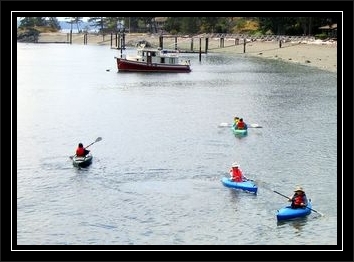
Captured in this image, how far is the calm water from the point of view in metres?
14.5

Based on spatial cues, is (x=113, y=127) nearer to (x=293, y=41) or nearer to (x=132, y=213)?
(x=132, y=213)

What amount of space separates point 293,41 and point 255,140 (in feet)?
141

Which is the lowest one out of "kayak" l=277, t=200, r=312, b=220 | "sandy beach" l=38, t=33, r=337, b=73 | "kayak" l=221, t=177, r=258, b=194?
"kayak" l=277, t=200, r=312, b=220

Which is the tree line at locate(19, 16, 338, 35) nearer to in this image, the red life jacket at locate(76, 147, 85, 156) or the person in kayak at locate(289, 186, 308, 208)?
the red life jacket at locate(76, 147, 85, 156)

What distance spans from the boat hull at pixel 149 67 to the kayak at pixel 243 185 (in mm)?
36895

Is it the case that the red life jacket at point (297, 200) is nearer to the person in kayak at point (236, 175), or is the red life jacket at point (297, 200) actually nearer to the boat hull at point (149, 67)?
the person in kayak at point (236, 175)

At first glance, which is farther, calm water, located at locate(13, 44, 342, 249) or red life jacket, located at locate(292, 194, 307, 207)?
red life jacket, located at locate(292, 194, 307, 207)

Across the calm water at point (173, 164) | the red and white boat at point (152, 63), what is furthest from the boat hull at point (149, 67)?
the calm water at point (173, 164)

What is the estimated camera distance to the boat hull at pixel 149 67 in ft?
177

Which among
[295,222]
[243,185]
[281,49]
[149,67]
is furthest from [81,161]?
[281,49]

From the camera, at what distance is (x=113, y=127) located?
95.2ft

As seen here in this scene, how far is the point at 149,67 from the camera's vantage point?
53938 mm

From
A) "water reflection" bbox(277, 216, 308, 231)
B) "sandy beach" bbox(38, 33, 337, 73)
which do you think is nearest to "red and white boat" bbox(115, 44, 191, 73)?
"sandy beach" bbox(38, 33, 337, 73)

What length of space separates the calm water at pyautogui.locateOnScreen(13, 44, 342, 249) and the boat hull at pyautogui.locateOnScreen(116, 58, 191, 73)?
9777 mm
